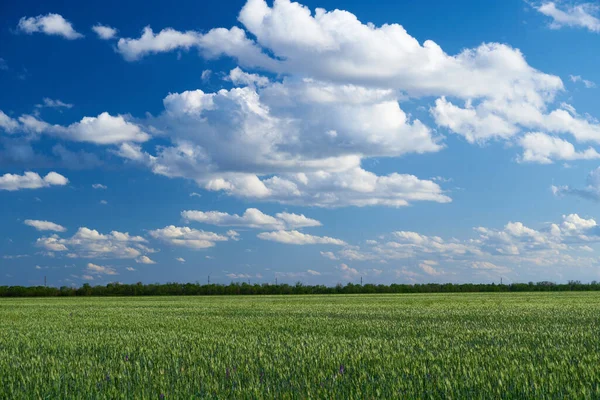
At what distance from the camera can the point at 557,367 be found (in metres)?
6.17

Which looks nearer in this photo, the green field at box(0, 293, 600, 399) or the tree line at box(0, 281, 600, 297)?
the green field at box(0, 293, 600, 399)

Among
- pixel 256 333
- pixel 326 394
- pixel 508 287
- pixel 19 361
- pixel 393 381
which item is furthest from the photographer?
pixel 508 287

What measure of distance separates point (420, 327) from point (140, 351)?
247 inches

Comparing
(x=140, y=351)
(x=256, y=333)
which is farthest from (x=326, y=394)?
(x=256, y=333)

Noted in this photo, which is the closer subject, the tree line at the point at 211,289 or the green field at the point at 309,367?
the green field at the point at 309,367

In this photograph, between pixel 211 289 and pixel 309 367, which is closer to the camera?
pixel 309 367

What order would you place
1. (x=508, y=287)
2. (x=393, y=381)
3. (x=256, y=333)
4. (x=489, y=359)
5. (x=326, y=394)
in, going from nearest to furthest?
(x=326, y=394) < (x=393, y=381) < (x=489, y=359) < (x=256, y=333) < (x=508, y=287)

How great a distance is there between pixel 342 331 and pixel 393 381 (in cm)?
623

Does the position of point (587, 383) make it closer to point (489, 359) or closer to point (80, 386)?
point (489, 359)

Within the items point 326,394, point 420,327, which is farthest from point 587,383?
point 420,327

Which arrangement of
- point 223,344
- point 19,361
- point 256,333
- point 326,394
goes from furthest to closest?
1. point 256,333
2. point 223,344
3. point 19,361
4. point 326,394

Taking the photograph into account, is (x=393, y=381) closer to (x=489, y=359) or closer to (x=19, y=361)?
(x=489, y=359)

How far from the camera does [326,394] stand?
5.14 m

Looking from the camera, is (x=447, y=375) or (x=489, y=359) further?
(x=489, y=359)
